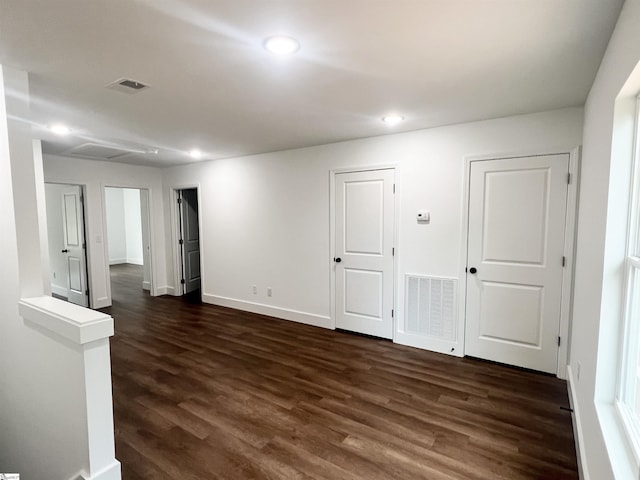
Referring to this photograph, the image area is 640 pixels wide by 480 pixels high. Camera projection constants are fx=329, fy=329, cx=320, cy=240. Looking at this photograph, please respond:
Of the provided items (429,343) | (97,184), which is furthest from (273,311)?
(97,184)

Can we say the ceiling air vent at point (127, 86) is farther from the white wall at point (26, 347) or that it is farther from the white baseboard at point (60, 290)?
the white baseboard at point (60, 290)

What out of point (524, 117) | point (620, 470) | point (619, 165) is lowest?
point (620, 470)

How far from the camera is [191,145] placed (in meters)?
4.23

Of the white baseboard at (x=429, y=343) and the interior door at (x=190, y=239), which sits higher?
the interior door at (x=190, y=239)

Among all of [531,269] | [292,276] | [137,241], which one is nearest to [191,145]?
[292,276]

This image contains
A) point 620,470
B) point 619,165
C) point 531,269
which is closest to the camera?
point 620,470

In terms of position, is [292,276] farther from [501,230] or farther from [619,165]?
[619,165]

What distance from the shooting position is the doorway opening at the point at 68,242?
5344 mm

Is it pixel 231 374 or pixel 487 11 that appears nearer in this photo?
pixel 487 11

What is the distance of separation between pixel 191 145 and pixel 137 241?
23.7 ft

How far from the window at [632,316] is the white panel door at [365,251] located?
93.1 inches

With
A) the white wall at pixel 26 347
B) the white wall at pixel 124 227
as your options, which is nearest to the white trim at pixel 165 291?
the white wall at pixel 26 347

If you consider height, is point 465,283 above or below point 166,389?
above

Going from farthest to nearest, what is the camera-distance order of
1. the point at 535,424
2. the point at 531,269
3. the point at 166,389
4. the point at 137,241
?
the point at 137,241 → the point at 531,269 → the point at 166,389 → the point at 535,424
